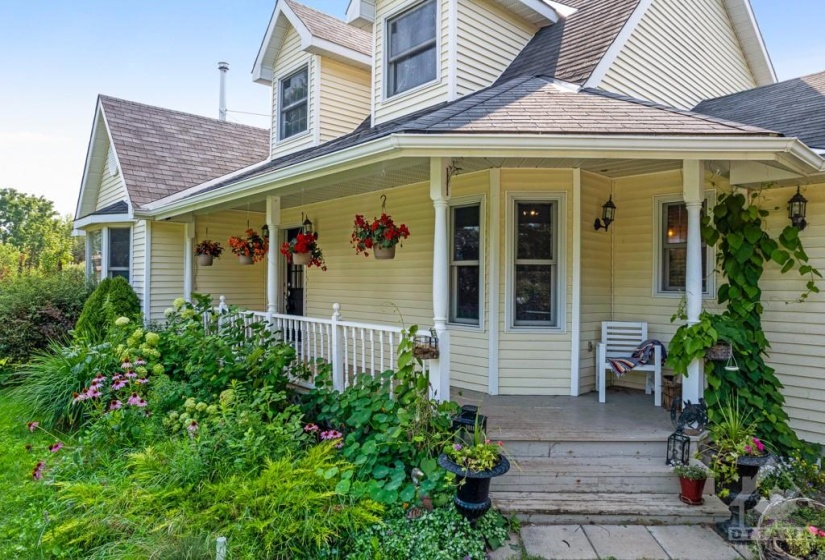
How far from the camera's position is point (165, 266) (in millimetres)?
9602

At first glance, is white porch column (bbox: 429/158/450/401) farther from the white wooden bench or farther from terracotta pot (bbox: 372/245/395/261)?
the white wooden bench

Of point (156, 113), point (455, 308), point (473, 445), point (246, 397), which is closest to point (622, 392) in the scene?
point (455, 308)

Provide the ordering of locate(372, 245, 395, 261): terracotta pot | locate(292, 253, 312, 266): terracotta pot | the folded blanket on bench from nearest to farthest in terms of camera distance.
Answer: the folded blanket on bench → locate(372, 245, 395, 261): terracotta pot → locate(292, 253, 312, 266): terracotta pot

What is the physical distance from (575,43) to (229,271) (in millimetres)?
7791

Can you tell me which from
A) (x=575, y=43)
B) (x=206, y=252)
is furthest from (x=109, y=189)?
(x=575, y=43)

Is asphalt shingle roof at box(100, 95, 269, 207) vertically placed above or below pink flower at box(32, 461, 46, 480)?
above

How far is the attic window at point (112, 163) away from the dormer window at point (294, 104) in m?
4.14

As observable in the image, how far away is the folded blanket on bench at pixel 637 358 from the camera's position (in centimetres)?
513

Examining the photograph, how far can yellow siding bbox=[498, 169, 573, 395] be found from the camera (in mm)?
5453

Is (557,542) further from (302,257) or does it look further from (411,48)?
(411,48)

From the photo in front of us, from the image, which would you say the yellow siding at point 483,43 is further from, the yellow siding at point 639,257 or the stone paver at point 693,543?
the stone paver at point 693,543

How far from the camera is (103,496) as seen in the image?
124 inches

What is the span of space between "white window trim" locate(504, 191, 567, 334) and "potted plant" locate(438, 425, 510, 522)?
2.37 metres

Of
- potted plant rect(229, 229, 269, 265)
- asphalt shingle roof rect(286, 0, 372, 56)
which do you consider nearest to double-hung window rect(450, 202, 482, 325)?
A: potted plant rect(229, 229, 269, 265)
